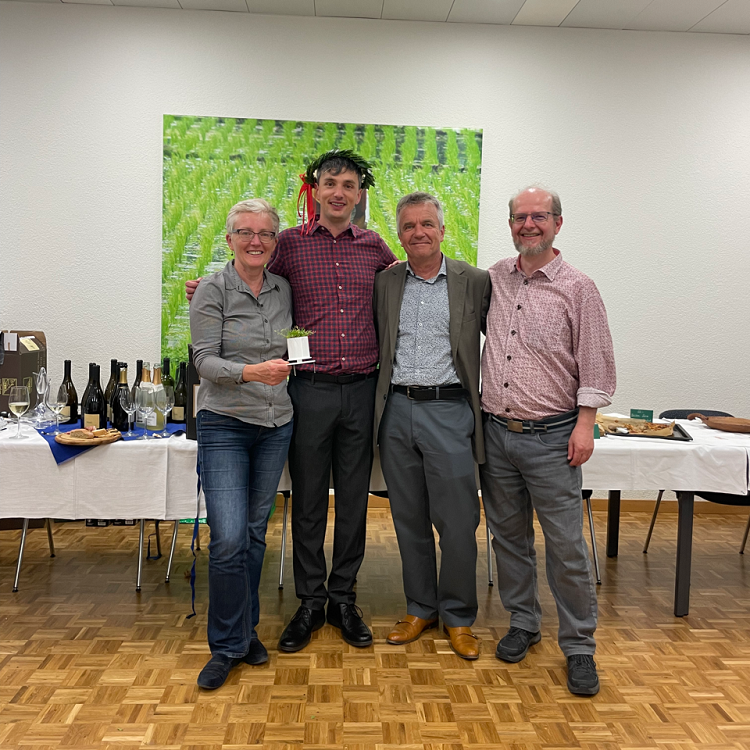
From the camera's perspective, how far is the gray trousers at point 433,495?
9.27ft

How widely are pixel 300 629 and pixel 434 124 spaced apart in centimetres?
366

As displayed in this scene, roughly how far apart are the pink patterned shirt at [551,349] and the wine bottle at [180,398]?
155 cm

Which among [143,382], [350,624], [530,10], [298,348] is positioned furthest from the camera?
[530,10]

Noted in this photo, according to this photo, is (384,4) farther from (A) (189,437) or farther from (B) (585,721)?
(B) (585,721)

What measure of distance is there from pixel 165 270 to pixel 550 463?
3.34m

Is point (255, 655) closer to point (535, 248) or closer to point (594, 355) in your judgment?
point (594, 355)

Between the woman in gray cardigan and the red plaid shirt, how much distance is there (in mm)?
196

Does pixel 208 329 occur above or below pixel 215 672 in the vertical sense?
above

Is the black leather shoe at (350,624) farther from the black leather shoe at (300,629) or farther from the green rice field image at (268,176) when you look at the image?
the green rice field image at (268,176)

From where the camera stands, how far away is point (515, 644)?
2.86 metres

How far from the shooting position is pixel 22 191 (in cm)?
494

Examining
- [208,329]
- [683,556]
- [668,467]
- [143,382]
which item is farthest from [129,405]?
[683,556]

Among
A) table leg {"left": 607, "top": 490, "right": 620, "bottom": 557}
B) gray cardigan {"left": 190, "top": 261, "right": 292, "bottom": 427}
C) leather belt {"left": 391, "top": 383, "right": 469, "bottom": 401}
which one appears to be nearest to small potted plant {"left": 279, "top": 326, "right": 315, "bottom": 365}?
gray cardigan {"left": 190, "top": 261, "right": 292, "bottom": 427}

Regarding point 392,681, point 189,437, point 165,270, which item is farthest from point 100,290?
point 392,681
